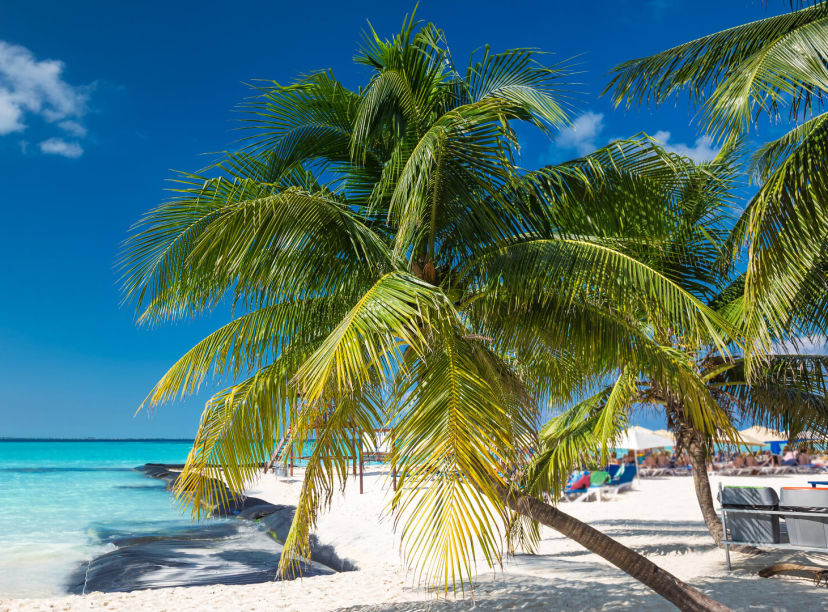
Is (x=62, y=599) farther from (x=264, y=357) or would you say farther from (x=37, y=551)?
(x=37, y=551)

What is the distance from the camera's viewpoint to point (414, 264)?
555 cm

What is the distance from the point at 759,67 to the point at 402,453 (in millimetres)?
3807

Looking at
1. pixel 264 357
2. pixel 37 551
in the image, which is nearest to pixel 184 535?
pixel 37 551

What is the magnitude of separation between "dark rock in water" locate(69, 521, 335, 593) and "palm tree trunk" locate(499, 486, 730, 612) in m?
7.00

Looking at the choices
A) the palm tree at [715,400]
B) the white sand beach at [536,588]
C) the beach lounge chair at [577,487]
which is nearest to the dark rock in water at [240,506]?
the white sand beach at [536,588]

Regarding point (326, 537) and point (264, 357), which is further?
point (326, 537)

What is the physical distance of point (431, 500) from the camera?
148 inches

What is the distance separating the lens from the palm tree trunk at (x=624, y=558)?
16.2 ft

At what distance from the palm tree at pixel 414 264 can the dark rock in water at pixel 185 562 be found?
6.38 m

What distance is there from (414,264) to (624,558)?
9.91ft

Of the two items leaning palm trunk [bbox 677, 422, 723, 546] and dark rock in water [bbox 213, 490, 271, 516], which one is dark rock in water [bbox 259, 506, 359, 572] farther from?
leaning palm trunk [bbox 677, 422, 723, 546]

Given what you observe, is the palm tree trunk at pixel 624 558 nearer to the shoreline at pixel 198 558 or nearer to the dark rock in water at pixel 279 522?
the shoreline at pixel 198 558

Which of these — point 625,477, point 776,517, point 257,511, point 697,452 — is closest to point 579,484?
point 625,477

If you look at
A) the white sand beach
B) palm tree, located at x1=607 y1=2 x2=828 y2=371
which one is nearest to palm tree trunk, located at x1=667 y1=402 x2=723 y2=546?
the white sand beach
